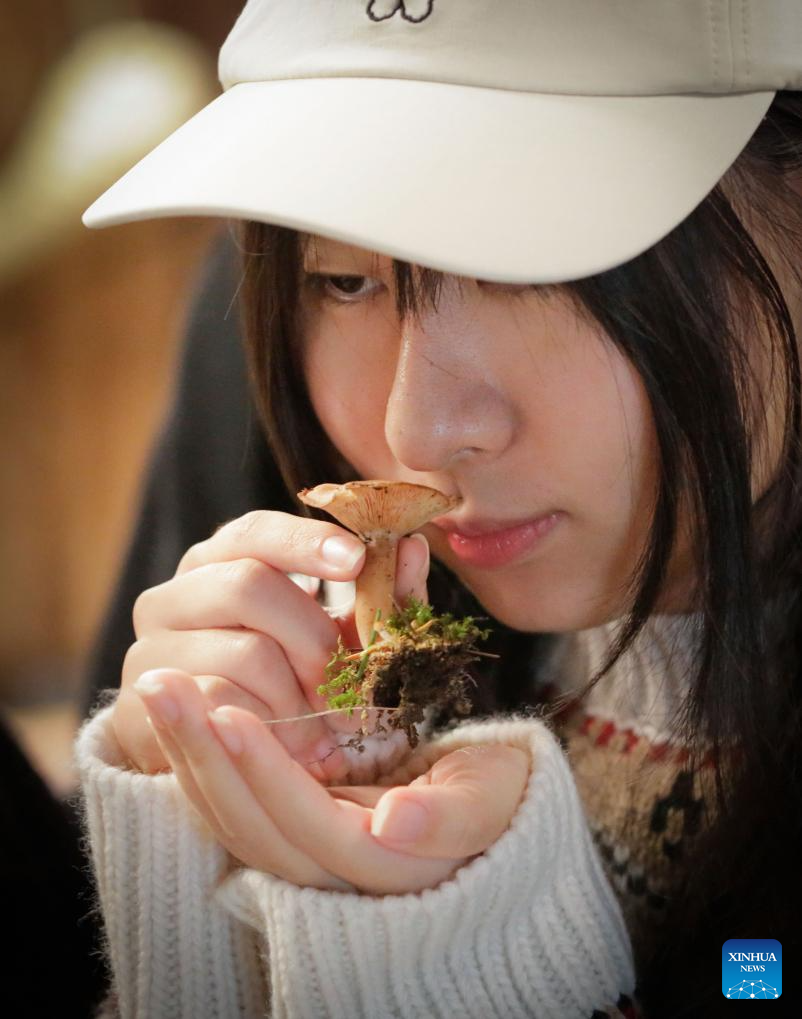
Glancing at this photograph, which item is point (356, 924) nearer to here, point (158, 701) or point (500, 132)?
point (158, 701)

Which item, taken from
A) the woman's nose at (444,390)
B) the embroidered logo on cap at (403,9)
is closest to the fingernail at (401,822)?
the woman's nose at (444,390)

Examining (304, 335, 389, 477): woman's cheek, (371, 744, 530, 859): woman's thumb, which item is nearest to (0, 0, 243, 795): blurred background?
(304, 335, 389, 477): woman's cheek

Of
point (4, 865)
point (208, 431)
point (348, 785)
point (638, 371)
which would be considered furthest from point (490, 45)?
point (4, 865)

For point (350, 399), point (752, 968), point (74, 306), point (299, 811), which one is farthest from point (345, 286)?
point (74, 306)

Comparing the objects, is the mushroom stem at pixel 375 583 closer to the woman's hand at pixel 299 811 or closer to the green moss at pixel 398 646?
the green moss at pixel 398 646

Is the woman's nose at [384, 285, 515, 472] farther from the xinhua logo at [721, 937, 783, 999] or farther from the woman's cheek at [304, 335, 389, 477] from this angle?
the xinhua logo at [721, 937, 783, 999]

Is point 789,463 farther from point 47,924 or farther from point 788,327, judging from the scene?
point 47,924
